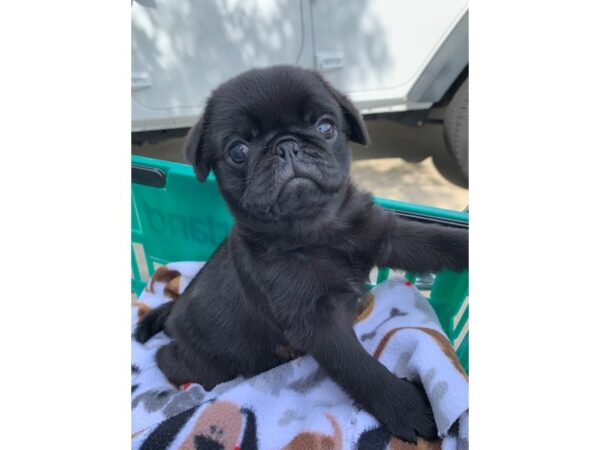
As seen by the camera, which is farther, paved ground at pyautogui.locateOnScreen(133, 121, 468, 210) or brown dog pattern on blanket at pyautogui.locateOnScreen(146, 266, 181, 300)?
paved ground at pyautogui.locateOnScreen(133, 121, 468, 210)

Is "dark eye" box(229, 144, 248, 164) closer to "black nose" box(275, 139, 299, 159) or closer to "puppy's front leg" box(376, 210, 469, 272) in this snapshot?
"black nose" box(275, 139, 299, 159)

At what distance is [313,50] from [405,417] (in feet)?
7.63

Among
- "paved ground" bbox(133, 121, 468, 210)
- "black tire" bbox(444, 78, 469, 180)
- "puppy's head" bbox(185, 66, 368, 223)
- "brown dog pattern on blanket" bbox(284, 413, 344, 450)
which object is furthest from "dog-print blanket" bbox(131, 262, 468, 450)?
"black tire" bbox(444, 78, 469, 180)

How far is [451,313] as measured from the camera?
6.43 ft

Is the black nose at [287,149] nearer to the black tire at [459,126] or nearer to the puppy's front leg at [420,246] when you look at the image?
the puppy's front leg at [420,246]

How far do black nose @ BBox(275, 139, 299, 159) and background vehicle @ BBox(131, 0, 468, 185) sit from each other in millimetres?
1625

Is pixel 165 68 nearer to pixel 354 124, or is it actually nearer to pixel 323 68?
pixel 323 68

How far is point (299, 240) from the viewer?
4.88ft

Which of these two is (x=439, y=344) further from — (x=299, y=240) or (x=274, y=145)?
(x=274, y=145)

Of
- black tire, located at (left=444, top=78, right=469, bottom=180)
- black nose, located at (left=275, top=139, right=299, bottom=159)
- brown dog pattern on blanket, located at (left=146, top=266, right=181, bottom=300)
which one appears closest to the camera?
black nose, located at (left=275, top=139, right=299, bottom=159)

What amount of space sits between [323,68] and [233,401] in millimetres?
2160

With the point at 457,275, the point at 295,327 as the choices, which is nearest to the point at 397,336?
the point at 457,275

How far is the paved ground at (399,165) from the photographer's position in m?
3.32

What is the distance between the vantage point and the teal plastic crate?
190 cm
